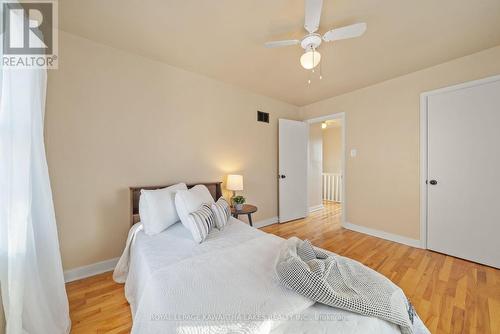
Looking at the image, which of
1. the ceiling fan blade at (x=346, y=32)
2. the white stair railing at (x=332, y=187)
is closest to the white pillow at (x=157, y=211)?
the ceiling fan blade at (x=346, y=32)

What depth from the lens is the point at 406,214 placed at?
2771 mm

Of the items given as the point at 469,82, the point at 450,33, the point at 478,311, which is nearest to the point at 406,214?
the point at 478,311

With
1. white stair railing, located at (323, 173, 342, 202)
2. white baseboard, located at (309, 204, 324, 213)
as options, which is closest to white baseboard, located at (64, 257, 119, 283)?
white baseboard, located at (309, 204, 324, 213)

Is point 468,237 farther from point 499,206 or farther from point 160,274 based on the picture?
point 160,274

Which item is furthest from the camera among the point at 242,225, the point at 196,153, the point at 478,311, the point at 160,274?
the point at 196,153

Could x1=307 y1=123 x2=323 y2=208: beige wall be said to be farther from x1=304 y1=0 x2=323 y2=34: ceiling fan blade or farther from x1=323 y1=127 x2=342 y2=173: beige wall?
x1=304 y1=0 x2=323 y2=34: ceiling fan blade

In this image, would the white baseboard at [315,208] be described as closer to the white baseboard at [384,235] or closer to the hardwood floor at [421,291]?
the white baseboard at [384,235]

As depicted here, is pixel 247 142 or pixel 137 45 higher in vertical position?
pixel 137 45

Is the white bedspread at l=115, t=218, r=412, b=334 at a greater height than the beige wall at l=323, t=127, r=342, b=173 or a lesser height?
lesser

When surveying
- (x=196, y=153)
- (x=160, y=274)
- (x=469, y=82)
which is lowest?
(x=160, y=274)

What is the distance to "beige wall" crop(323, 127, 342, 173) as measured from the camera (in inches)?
234

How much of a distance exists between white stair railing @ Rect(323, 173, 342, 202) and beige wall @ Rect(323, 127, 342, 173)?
0.39m

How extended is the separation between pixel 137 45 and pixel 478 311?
13.0ft

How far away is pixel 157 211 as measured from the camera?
6.06ft
